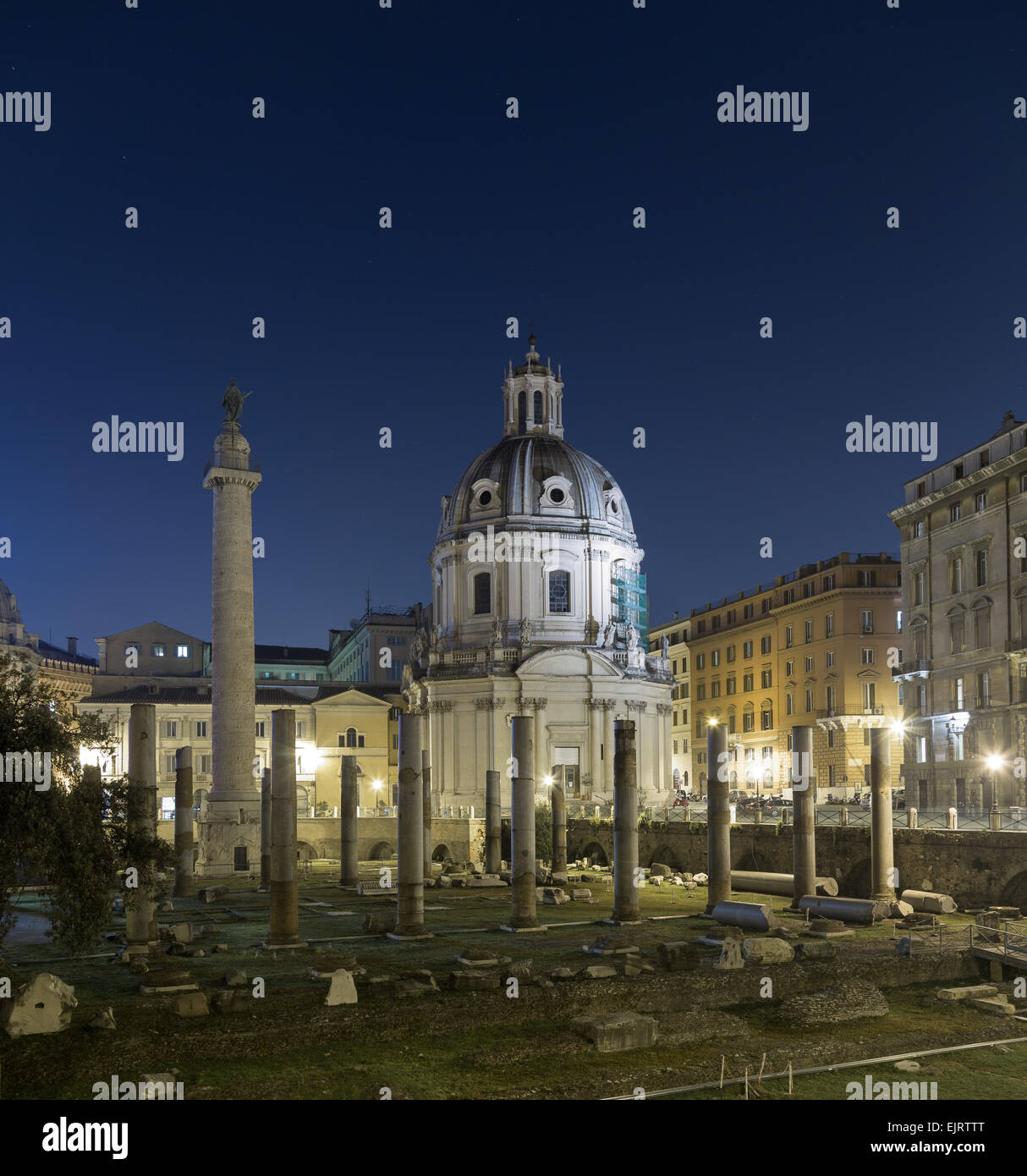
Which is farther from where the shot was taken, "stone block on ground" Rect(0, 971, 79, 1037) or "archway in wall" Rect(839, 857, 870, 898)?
"archway in wall" Rect(839, 857, 870, 898)

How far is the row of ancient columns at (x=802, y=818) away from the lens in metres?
32.1

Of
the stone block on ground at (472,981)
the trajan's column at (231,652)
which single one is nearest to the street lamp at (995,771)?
the trajan's column at (231,652)

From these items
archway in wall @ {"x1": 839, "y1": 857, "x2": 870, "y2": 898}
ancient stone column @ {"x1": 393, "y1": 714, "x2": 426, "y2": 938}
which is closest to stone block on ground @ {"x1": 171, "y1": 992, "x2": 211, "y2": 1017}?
ancient stone column @ {"x1": 393, "y1": 714, "x2": 426, "y2": 938}

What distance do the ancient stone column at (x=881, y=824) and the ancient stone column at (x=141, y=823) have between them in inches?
705

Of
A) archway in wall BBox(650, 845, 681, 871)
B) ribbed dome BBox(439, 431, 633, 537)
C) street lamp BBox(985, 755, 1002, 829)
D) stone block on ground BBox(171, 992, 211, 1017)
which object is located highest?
ribbed dome BBox(439, 431, 633, 537)

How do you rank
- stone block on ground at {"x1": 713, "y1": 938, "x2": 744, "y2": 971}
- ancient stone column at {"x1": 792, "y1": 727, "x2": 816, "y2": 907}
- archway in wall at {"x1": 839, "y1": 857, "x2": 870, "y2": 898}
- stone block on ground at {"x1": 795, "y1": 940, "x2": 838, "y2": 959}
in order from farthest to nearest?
archway in wall at {"x1": 839, "y1": 857, "x2": 870, "y2": 898}
ancient stone column at {"x1": 792, "y1": 727, "x2": 816, "y2": 907}
stone block on ground at {"x1": 795, "y1": 940, "x2": 838, "y2": 959}
stone block on ground at {"x1": 713, "y1": 938, "x2": 744, "y2": 971}

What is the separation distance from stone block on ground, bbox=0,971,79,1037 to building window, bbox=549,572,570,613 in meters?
54.4

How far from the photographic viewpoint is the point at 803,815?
1313 inches

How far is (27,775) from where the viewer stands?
18.2 metres

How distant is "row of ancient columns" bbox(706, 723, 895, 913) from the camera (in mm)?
32062

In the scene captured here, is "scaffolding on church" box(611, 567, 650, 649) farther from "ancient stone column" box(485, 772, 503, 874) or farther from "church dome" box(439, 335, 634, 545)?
"ancient stone column" box(485, 772, 503, 874)

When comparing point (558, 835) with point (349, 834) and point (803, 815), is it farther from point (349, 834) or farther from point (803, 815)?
point (803, 815)

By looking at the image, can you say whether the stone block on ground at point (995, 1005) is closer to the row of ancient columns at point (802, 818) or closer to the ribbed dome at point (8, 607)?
the row of ancient columns at point (802, 818)
